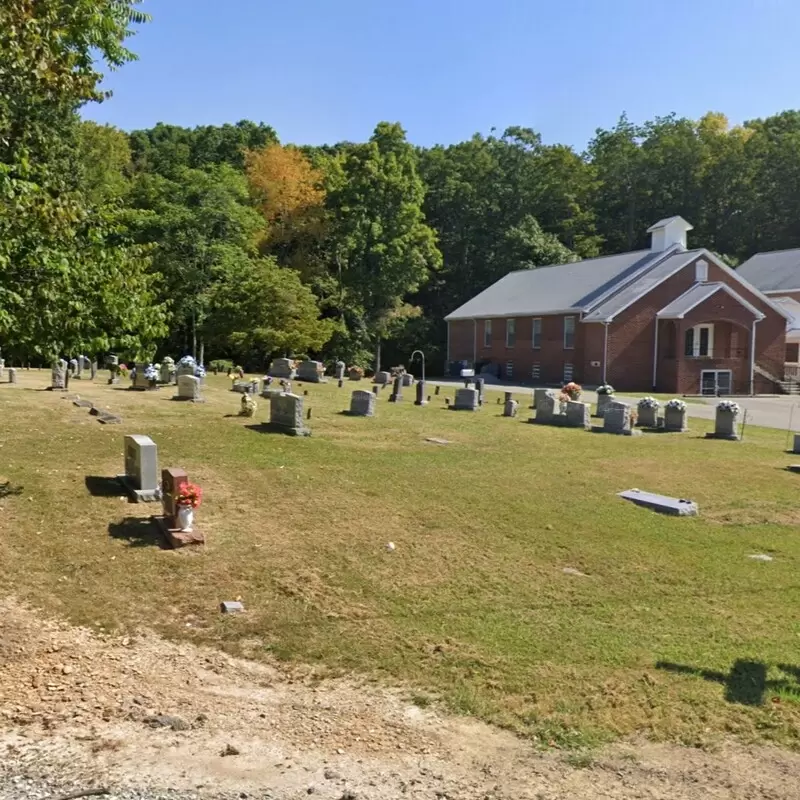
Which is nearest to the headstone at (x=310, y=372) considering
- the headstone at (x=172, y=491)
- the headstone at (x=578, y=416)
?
the headstone at (x=578, y=416)

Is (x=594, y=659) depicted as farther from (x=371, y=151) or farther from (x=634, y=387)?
(x=371, y=151)

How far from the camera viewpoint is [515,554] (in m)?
9.18

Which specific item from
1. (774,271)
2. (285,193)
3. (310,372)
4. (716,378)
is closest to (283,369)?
(310,372)

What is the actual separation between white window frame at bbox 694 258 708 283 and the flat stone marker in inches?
1333

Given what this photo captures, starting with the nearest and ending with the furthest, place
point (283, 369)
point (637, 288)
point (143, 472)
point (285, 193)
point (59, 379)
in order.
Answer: point (143, 472), point (59, 379), point (283, 369), point (637, 288), point (285, 193)

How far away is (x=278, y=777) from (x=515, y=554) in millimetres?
5146

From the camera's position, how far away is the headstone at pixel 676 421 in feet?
70.1

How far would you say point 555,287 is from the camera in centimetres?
4788

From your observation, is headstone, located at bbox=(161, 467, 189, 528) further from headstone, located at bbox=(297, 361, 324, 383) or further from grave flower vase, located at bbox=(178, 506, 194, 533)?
headstone, located at bbox=(297, 361, 324, 383)

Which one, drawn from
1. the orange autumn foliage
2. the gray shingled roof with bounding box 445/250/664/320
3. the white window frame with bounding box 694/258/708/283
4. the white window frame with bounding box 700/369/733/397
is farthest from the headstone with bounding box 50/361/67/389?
the white window frame with bounding box 694/258/708/283

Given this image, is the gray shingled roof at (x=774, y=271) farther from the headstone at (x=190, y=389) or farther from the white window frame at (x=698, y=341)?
the headstone at (x=190, y=389)

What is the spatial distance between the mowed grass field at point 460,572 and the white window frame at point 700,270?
99.8ft

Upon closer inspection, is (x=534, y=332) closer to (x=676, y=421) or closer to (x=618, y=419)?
(x=676, y=421)

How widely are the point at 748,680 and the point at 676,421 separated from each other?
16.3 m
